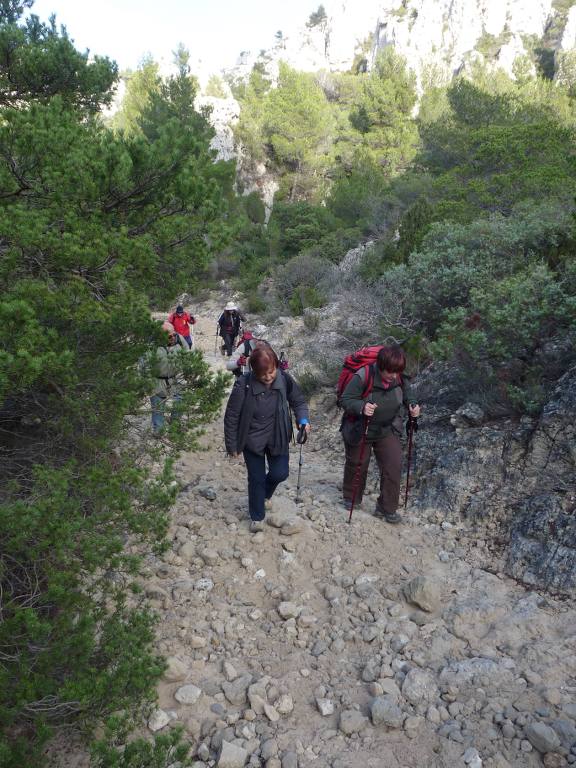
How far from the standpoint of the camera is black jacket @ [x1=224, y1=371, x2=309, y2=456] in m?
4.14

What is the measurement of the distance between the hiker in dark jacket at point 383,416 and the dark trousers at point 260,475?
A: 24.6 inches

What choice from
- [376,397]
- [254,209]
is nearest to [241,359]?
[376,397]

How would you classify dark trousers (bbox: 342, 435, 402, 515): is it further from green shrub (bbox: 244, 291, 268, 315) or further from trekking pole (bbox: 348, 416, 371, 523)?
green shrub (bbox: 244, 291, 268, 315)

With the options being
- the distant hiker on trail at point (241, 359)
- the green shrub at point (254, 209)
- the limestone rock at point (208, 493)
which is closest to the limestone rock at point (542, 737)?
the limestone rock at point (208, 493)

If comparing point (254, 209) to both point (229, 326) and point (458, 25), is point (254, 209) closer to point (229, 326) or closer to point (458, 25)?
point (229, 326)

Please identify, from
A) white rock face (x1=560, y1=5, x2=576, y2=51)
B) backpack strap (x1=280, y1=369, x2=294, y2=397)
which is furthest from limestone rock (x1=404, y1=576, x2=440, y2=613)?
white rock face (x1=560, y1=5, x2=576, y2=51)

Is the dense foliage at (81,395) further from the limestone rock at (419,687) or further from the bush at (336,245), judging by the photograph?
the bush at (336,245)

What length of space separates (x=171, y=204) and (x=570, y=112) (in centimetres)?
2581

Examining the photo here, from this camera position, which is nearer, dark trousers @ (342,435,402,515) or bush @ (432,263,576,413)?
dark trousers @ (342,435,402,515)

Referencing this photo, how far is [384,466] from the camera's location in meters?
4.49

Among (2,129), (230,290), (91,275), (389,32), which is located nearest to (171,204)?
(91,275)

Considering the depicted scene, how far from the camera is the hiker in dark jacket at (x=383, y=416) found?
4160mm

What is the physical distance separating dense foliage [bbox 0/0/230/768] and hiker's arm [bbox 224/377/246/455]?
0.50 meters

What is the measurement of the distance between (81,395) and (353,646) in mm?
2421
